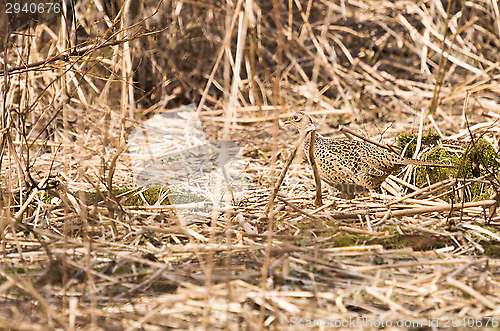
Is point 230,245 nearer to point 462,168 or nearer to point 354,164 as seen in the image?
point 354,164

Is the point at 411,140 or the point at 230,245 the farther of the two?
the point at 411,140

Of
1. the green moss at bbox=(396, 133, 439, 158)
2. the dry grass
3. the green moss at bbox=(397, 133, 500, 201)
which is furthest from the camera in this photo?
the green moss at bbox=(396, 133, 439, 158)

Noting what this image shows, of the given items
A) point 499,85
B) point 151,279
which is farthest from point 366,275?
point 499,85

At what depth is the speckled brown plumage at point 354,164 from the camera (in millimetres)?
3488

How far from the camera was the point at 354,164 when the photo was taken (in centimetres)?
366

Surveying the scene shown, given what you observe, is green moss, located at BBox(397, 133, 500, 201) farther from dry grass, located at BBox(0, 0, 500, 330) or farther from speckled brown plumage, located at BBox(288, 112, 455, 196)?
speckled brown plumage, located at BBox(288, 112, 455, 196)

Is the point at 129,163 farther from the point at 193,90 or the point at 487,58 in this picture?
the point at 487,58

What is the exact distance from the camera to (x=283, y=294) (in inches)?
85.7

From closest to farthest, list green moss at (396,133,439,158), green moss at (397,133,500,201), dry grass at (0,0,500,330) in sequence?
dry grass at (0,0,500,330), green moss at (397,133,500,201), green moss at (396,133,439,158)

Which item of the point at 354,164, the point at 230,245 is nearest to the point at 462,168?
the point at 354,164

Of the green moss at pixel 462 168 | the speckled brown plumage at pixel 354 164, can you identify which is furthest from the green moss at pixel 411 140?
the speckled brown plumage at pixel 354 164

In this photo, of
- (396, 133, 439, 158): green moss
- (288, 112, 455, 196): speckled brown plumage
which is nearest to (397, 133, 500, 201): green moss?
(396, 133, 439, 158): green moss

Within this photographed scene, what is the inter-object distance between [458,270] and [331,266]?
61cm

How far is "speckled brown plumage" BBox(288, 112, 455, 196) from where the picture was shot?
3488 mm
